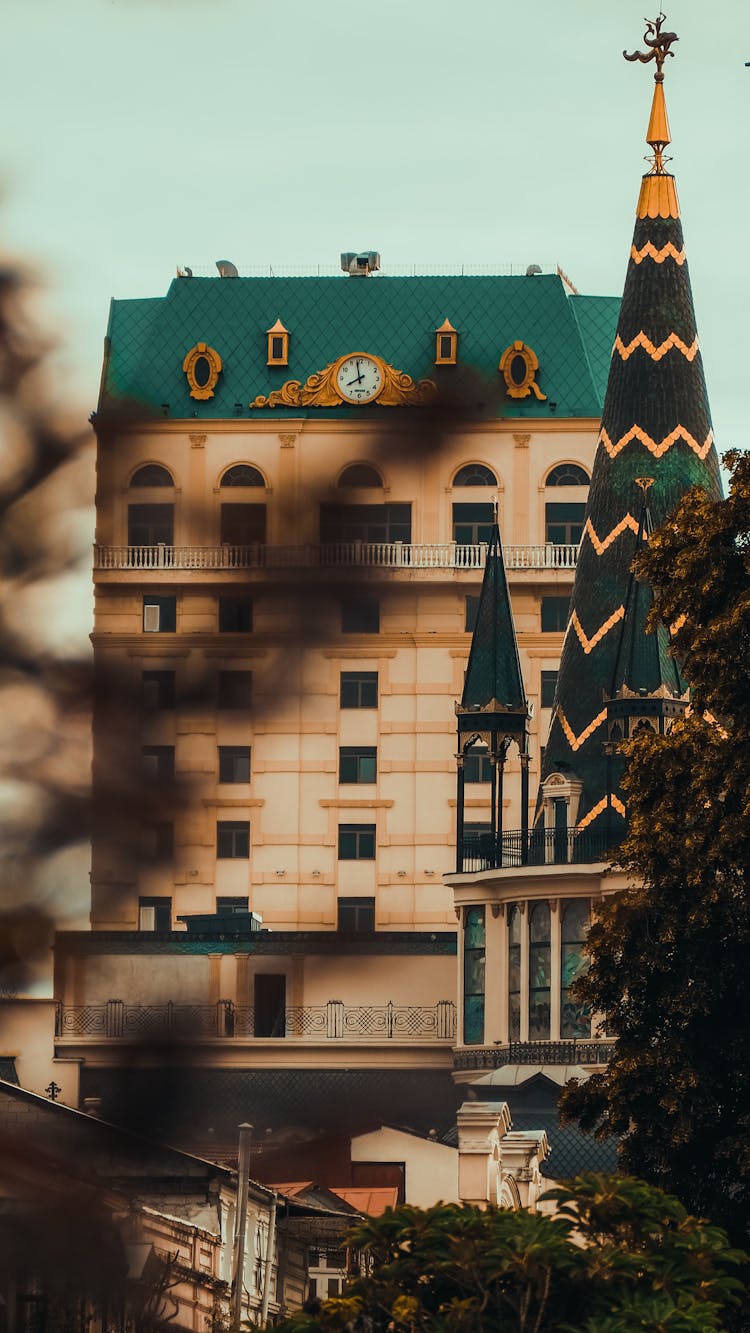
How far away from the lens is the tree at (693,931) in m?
30.9

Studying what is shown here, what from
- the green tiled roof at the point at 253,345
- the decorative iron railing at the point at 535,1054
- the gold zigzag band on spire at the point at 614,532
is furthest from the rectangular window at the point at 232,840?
the gold zigzag band on spire at the point at 614,532

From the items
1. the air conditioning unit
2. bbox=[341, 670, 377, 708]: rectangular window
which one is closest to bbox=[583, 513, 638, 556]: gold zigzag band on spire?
bbox=[341, 670, 377, 708]: rectangular window

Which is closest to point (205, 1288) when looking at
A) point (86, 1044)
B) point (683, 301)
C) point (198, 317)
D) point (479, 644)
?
point (86, 1044)

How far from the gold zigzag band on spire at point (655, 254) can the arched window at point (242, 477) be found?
77.0m

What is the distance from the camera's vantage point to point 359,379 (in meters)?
6.85

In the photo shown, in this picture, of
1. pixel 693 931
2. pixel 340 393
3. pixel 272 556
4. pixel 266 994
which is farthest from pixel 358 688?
pixel 693 931

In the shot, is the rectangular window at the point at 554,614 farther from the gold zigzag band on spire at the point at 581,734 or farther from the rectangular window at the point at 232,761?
the rectangular window at the point at 232,761

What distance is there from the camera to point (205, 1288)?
369 inches

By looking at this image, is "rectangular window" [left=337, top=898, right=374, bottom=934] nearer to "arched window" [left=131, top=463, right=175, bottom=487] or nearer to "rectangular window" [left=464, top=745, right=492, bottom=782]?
"arched window" [left=131, top=463, right=175, bottom=487]

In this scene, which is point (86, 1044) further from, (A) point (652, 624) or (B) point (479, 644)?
(B) point (479, 644)

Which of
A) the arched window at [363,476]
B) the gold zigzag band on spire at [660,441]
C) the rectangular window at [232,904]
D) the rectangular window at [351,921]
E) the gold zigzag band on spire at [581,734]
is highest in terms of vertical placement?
the gold zigzag band on spire at [660,441]

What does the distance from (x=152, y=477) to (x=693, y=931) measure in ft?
87.2

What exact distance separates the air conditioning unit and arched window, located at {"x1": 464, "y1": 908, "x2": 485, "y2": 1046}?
72.2 meters

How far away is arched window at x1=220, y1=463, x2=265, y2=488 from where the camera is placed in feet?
18.9
